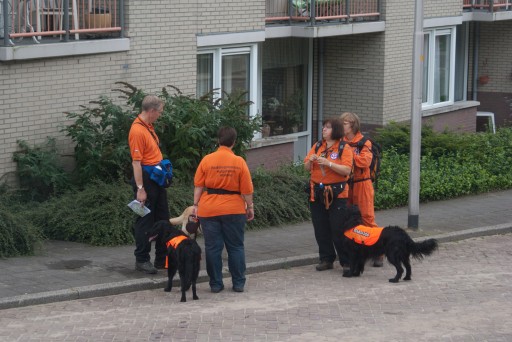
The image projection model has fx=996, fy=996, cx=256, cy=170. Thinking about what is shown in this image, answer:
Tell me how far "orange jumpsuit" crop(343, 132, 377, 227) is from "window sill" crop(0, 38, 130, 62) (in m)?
3.86

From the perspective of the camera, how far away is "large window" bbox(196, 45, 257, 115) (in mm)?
15281

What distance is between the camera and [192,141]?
12.7 meters

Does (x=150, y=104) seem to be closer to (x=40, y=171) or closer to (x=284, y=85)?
(x=40, y=171)

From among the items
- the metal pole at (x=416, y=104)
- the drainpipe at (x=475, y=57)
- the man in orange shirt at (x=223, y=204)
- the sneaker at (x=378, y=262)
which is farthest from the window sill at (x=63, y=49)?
the drainpipe at (x=475, y=57)

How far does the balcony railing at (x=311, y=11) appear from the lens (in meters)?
16.5

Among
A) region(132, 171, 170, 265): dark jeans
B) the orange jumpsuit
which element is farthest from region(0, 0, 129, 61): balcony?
the orange jumpsuit

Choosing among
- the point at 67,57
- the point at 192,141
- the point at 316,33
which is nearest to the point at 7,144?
the point at 67,57

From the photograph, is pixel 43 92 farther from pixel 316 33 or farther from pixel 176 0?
pixel 316 33

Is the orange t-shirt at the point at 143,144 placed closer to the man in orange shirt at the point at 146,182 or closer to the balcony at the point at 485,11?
the man in orange shirt at the point at 146,182

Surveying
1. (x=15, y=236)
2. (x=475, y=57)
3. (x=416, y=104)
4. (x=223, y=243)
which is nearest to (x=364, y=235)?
(x=223, y=243)

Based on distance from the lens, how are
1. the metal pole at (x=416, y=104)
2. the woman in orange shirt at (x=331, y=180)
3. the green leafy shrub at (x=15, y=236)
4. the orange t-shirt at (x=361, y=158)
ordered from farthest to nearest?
the metal pole at (x=416, y=104)
the orange t-shirt at (x=361, y=158)
the green leafy shrub at (x=15, y=236)
the woman in orange shirt at (x=331, y=180)

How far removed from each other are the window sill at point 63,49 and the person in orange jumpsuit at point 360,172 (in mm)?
3735

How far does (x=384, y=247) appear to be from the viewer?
10148 mm

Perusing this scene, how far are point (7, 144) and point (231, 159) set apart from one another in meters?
3.78
